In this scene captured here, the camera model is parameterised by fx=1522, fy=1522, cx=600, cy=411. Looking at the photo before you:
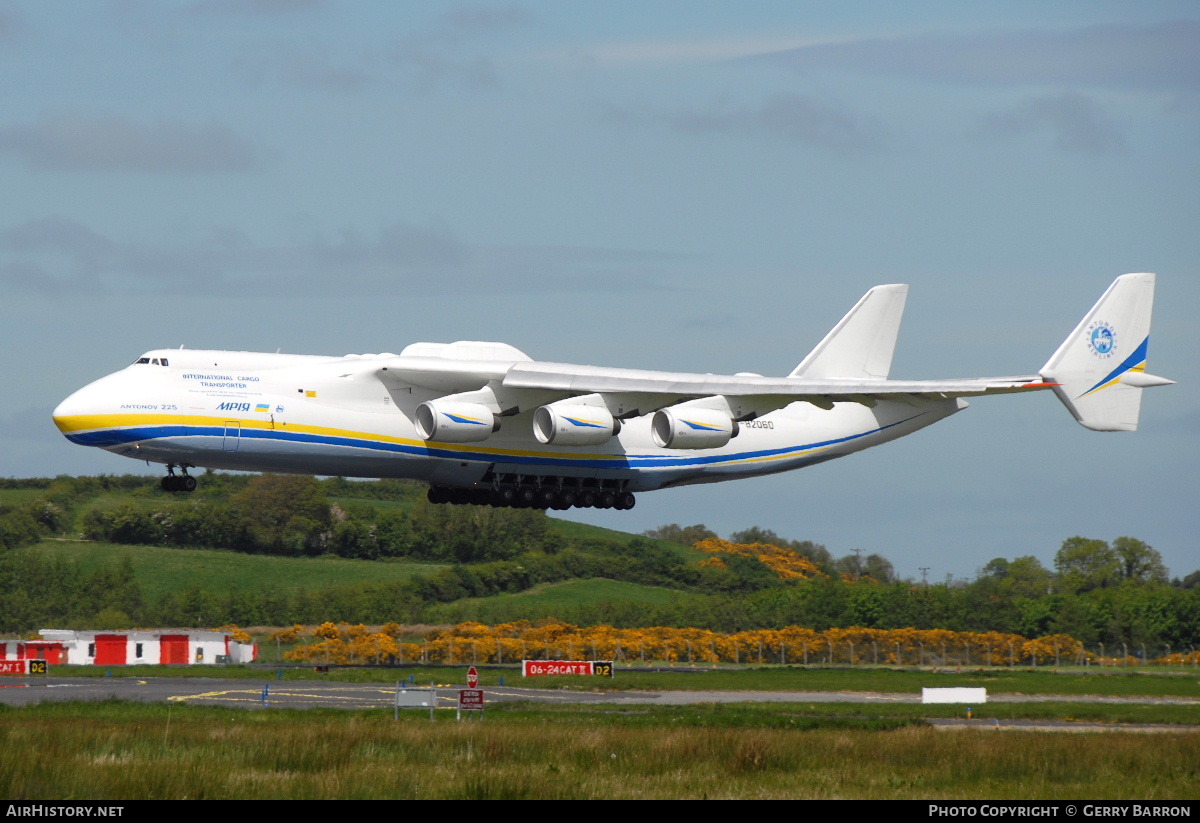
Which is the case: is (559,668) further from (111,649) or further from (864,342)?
(111,649)

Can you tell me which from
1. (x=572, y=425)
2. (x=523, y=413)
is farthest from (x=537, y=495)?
(x=572, y=425)

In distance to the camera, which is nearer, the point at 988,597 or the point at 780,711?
the point at 780,711

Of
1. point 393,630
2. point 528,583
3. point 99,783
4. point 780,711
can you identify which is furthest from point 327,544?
point 99,783

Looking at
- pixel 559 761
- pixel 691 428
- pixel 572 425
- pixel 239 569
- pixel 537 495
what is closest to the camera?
pixel 559 761

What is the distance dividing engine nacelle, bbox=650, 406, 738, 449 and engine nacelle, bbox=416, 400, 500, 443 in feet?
11.0

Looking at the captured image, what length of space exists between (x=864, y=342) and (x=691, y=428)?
810 centimetres

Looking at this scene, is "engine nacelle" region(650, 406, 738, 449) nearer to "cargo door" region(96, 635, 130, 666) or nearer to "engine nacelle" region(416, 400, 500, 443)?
"engine nacelle" region(416, 400, 500, 443)

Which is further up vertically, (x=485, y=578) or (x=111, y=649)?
(x=485, y=578)

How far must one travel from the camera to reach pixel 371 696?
2925cm

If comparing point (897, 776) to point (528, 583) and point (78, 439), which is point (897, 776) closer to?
point (78, 439)

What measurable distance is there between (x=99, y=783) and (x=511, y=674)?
2317 cm

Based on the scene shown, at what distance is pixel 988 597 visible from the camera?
47.0m

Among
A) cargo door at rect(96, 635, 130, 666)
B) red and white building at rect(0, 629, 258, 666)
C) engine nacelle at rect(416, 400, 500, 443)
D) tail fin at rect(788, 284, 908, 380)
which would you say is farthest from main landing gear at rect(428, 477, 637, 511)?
cargo door at rect(96, 635, 130, 666)
